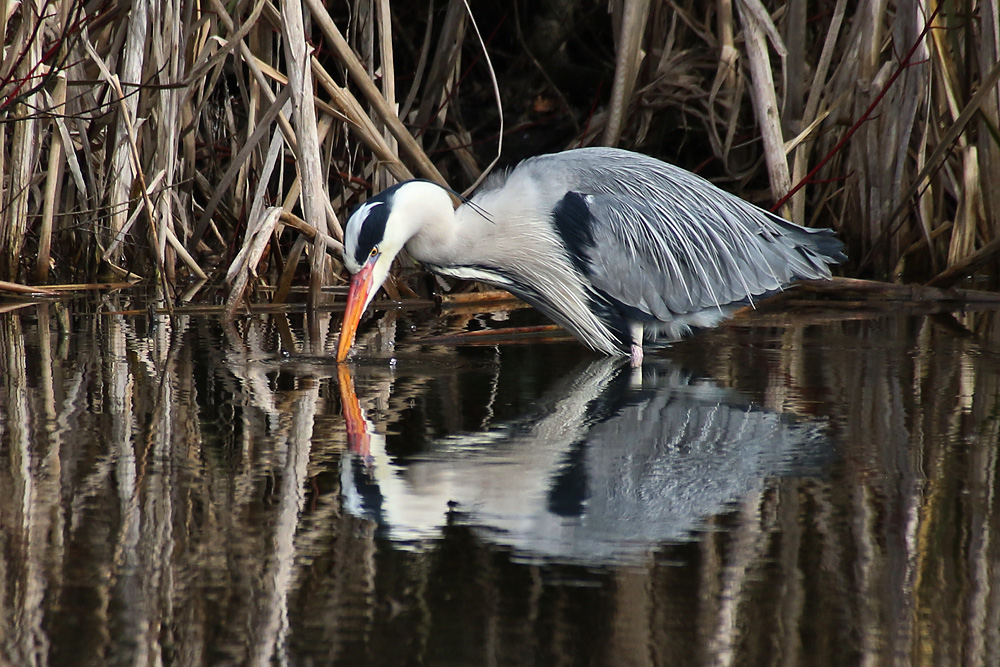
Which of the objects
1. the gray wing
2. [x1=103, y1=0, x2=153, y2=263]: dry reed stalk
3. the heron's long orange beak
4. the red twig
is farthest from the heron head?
the red twig

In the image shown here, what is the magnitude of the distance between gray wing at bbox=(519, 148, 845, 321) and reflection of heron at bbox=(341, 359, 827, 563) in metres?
1.05

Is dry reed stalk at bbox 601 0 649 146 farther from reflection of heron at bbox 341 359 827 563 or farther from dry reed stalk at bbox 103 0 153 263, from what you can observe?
reflection of heron at bbox 341 359 827 563

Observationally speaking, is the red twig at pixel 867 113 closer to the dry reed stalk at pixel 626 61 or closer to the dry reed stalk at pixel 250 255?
the dry reed stalk at pixel 626 61

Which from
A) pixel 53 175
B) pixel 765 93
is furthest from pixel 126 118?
pixel 765 93

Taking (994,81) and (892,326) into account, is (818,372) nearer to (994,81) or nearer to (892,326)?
(892,326)

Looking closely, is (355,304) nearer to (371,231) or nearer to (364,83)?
(371,231)

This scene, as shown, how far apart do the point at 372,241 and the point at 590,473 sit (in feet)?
5.86

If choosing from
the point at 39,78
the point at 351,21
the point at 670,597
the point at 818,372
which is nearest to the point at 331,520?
the point at 670,597

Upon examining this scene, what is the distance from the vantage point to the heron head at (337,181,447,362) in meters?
4.43

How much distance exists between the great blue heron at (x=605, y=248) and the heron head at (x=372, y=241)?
46mm

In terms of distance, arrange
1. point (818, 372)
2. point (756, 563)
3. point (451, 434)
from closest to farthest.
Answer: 1. point (756, 563)
2. point (451, 434)
3. point (818, 372)

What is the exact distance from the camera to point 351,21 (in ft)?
21.5

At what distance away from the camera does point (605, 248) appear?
4910 mm

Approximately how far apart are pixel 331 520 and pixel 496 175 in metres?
2.69
